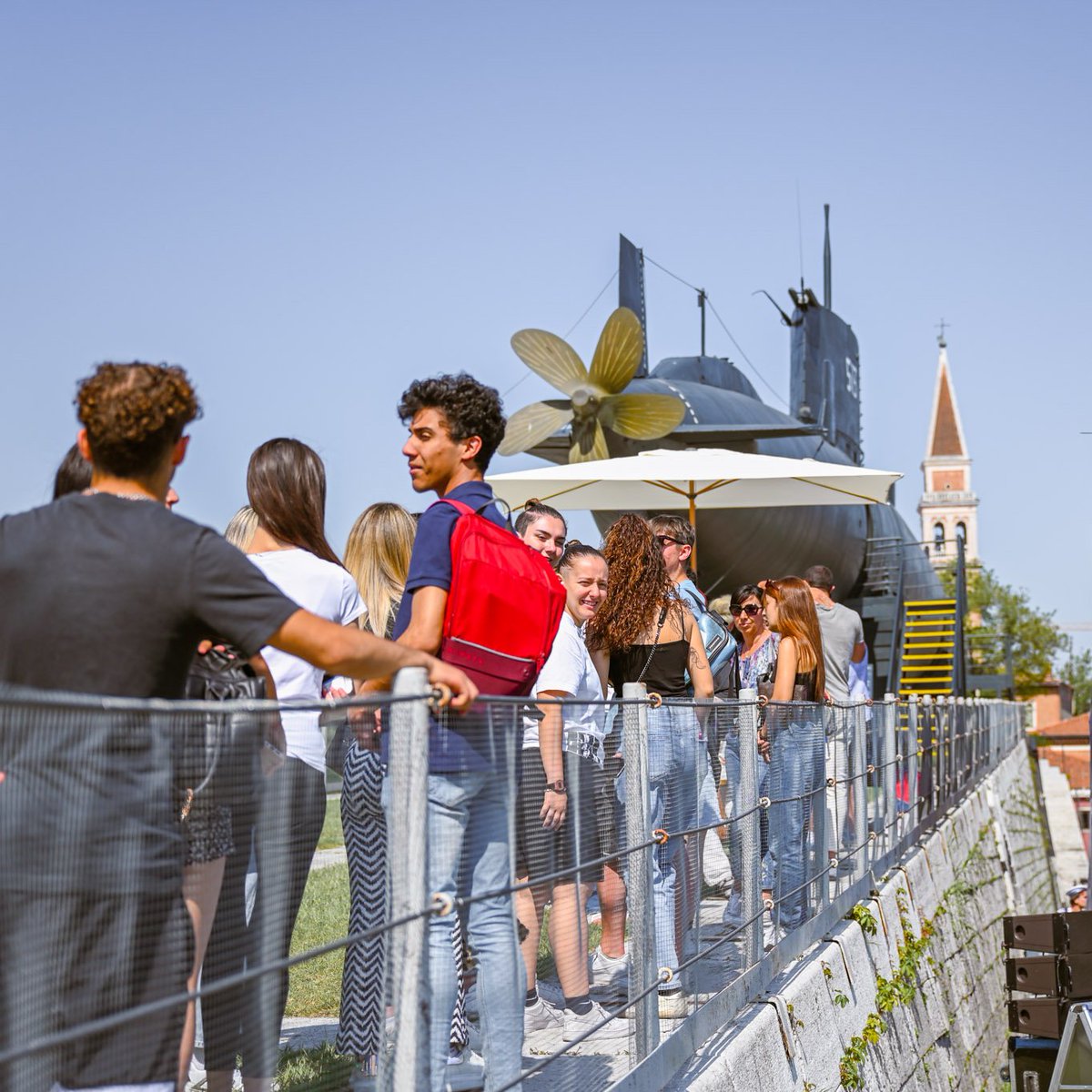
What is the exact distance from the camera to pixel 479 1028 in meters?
3.35

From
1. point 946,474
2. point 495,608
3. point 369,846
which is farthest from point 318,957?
point 946,474

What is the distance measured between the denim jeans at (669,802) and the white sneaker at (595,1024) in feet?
1.66

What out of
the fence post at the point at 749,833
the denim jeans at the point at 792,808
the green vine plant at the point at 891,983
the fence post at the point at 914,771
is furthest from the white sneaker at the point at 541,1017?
the fence post at the point at 914,771

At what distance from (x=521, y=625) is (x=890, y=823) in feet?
20.5

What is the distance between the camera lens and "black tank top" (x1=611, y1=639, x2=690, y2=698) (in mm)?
6039

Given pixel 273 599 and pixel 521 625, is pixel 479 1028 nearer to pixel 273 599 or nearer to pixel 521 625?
pixel 521 625

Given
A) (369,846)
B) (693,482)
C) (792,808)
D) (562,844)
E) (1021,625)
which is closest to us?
(369,846)

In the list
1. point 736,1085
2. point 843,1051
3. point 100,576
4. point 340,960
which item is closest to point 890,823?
point 843,1051

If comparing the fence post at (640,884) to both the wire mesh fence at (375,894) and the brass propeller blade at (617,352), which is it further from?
the brass propeller blade at (617,352)

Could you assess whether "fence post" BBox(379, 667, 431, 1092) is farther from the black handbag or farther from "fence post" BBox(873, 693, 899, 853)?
"fence post" BBox(873, 693, 899, 853)

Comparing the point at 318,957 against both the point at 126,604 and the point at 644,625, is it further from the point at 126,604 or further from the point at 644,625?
the point at 644,625

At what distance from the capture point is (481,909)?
317 cm

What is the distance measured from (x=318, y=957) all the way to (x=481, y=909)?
636 millimetres

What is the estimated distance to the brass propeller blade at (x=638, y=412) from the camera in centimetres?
1555
